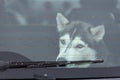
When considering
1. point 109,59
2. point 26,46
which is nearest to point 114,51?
point 109,59

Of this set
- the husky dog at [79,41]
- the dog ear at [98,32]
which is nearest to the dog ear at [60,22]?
the husky dog at [79,41]

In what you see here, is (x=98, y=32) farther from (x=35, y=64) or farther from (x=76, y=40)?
(x=35, y=64)

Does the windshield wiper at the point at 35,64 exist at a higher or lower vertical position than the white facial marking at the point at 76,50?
lower

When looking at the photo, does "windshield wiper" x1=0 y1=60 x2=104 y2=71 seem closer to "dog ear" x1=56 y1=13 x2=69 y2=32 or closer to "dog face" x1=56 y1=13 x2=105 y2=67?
"dog face" x1=56 y1=13 x2=105 y2=67

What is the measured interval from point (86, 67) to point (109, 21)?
39 cm

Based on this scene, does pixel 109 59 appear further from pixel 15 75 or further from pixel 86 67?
pixel 15 75

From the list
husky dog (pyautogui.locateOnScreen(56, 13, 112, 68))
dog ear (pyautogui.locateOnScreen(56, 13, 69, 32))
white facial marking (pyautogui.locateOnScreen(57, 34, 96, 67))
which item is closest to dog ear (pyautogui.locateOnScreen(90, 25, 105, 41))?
husky dog (pyautogui.locateOnScreen(56, 13, 112, 68))

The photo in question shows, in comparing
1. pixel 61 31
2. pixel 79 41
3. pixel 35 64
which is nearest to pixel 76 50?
pixel 79 41

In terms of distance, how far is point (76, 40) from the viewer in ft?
26.0

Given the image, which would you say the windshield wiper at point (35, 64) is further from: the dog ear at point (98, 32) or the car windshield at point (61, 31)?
the dog ear at point (98, 32)

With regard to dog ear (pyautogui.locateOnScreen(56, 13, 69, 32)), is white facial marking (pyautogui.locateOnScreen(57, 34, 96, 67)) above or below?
below

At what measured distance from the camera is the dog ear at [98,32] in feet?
26.1

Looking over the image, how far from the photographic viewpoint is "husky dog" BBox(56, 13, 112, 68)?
26.0ft

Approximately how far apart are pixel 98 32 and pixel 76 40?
0.17 meters
